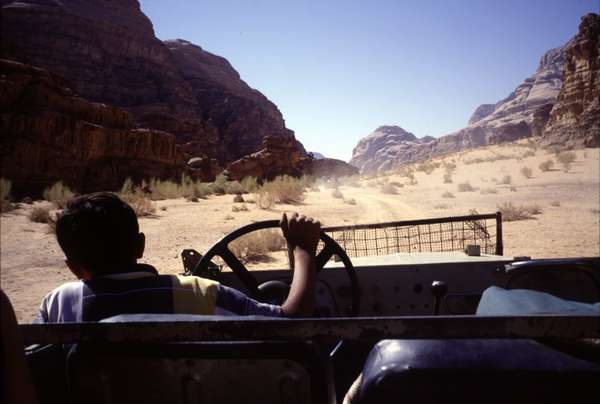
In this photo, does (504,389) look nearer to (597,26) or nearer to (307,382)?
(307,382)

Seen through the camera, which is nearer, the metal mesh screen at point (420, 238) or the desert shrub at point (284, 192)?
the metal mesh screen at point (420, 238)

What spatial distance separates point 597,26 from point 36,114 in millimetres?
48739

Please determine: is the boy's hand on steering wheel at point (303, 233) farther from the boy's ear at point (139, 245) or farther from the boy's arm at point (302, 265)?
the boy's ear at point (139, 245)

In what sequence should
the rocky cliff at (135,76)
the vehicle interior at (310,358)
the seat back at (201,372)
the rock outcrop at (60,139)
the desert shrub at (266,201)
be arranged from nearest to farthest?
the vehicle interior at (310,358) < the seat back at (201,372) < the desert shrub at (266,201) < the rock outcrop at (60,139) < the rocky cliff at (135,76)

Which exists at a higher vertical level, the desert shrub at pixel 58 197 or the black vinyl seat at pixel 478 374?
the desert shrub at pixel 58 197

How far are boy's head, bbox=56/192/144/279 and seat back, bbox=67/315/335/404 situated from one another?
0.39 metres

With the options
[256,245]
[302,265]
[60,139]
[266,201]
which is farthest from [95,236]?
[60,139]

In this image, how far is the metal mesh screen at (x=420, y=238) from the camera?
395 centimetres

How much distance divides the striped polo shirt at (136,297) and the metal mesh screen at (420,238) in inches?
66.9

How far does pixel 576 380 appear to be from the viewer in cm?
104

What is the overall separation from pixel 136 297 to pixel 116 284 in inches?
4.1

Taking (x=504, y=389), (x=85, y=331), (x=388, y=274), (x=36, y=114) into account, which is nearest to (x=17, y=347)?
(x=85, y=331)

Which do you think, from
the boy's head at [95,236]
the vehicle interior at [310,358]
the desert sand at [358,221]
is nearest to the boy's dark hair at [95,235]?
the boy's head at [95,236]

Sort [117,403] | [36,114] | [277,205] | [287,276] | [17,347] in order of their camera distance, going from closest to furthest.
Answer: [17,347] → [117,403] → [287,276] → [277,205] → [36,114]
